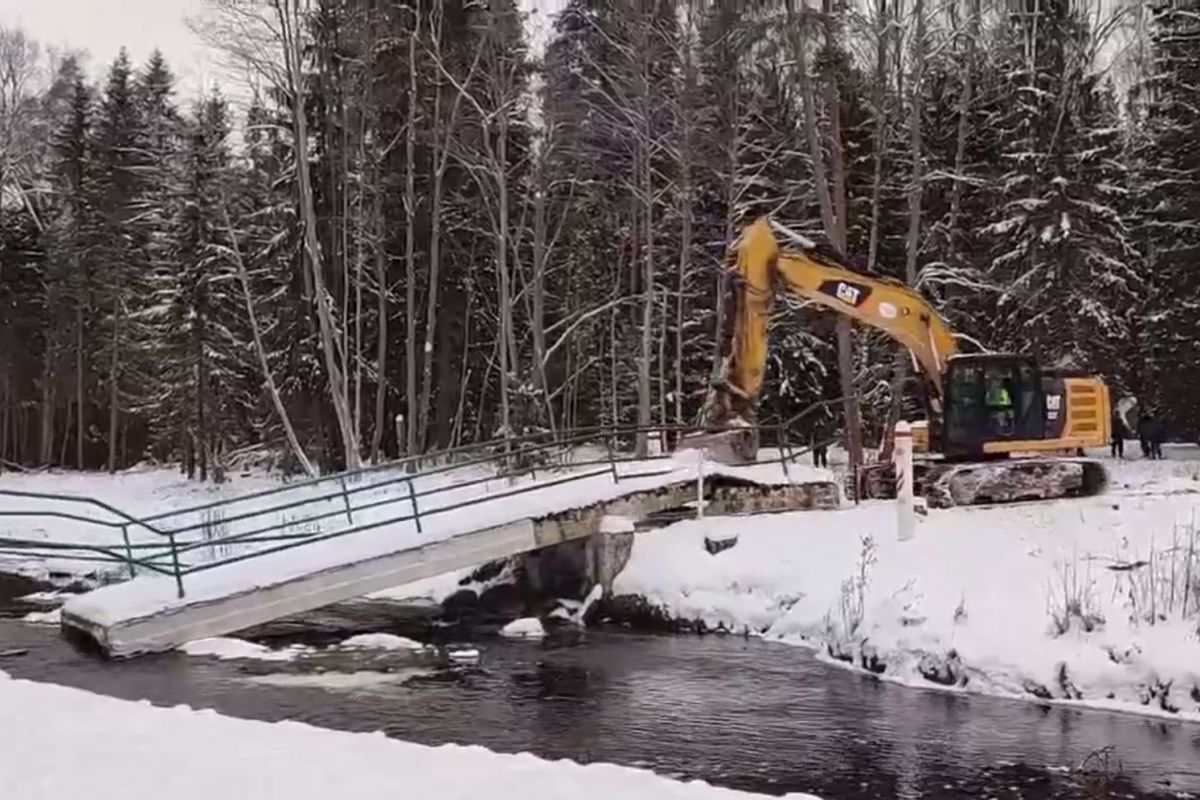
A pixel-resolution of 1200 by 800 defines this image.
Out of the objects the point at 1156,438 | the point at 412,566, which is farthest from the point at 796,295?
the point at 1156,438

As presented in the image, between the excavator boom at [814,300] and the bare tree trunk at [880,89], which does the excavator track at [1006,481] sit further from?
the bare tree trunk at [880,89]

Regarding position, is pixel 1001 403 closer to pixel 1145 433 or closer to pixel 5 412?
pixel 1145 433

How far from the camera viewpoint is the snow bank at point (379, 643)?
579 inches

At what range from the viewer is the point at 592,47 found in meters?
34.9

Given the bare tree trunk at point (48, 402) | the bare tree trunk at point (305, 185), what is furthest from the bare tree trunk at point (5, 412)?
the bare tree trunk at point (305, 185)

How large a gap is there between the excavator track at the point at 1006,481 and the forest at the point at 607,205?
21.3ft

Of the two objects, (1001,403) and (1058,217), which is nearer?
(1001,403)

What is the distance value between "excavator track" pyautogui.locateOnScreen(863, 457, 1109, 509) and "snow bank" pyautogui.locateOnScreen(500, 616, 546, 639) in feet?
19.4

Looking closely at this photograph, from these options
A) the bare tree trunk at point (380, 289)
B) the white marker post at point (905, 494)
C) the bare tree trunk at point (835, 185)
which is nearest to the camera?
the white marker post at point (905, 494)

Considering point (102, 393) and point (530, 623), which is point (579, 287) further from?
point (530, 623)

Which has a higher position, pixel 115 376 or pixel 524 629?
pixel 115 376

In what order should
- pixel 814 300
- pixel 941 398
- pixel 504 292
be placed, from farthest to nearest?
1. pixel 504 292
2. pixel 941 398
3. pixel 814 300

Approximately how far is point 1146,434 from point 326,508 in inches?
818

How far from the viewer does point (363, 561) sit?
49.9 ft
